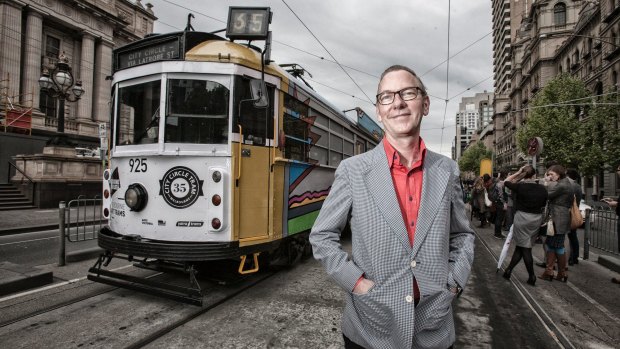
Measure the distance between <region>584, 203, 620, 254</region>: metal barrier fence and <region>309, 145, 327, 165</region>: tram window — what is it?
6209mm

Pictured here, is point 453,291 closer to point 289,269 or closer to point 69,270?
point 289,269

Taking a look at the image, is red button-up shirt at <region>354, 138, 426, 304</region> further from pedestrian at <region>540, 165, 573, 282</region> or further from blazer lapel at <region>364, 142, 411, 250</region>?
pedestrian at <region>540, 165, 573, 282</region>

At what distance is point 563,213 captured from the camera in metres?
5.87

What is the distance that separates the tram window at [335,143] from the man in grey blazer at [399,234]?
567cm

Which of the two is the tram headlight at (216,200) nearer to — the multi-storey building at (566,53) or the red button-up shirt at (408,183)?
the red button-up shirt at (408,183)

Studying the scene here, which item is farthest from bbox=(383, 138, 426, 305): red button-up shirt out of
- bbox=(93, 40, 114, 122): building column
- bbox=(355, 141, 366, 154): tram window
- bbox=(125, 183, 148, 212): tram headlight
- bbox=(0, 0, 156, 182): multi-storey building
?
bbox=(93, 40, 114, 122): building column

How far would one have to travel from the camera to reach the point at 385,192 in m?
1.58

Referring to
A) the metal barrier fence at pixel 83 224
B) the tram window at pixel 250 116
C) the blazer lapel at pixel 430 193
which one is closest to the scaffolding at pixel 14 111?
the metal barrier fence at pixel 83 224

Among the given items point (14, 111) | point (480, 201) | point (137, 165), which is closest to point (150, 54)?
point (137, 165)

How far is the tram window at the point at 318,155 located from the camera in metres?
6.41

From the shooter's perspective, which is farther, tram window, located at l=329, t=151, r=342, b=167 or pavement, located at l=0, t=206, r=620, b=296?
tram window, located at l=329, t=151, r=342, b=167

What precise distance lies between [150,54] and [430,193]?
4.32 metres

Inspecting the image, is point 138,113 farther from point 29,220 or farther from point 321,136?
point 29,220

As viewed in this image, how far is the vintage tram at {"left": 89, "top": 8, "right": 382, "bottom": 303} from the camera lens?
13.9ft
